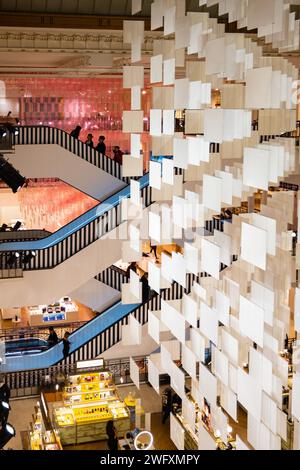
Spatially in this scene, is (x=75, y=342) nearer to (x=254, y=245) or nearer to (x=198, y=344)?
(x=198, y=344)

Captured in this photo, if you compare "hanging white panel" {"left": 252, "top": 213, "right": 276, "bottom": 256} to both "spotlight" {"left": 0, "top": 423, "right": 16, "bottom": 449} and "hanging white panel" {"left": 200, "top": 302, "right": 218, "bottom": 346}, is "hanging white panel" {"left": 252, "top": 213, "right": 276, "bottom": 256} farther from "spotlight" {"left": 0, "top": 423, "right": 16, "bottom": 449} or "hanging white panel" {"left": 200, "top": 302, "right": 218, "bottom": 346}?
"spotlight" {"left": 0, "top": 423, "right": 16, "bottom": 449}

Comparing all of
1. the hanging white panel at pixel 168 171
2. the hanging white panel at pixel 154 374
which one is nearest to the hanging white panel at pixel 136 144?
the hanging white panel at pixel 168 171

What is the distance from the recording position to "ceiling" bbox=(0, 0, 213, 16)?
720cm

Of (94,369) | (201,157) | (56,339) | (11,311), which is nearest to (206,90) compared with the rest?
(201,157)

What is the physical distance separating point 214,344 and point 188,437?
9.78 feet

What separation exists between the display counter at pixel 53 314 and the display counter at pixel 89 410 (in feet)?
15.7

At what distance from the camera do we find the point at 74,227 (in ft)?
48.0

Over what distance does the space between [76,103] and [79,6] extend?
9.98 metres

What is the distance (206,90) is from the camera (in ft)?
15.5

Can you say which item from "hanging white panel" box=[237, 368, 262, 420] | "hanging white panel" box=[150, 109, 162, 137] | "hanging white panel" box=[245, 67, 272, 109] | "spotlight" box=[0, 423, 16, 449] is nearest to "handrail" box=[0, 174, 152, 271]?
"spotlight" box=[0, 423, 16, 449]

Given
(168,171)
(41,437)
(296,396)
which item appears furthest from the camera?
(41,437)

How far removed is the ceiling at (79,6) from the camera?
7.20 metres

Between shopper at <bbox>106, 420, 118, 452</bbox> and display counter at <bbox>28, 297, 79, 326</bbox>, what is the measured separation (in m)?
6.31

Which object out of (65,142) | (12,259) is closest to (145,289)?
(12,259)
